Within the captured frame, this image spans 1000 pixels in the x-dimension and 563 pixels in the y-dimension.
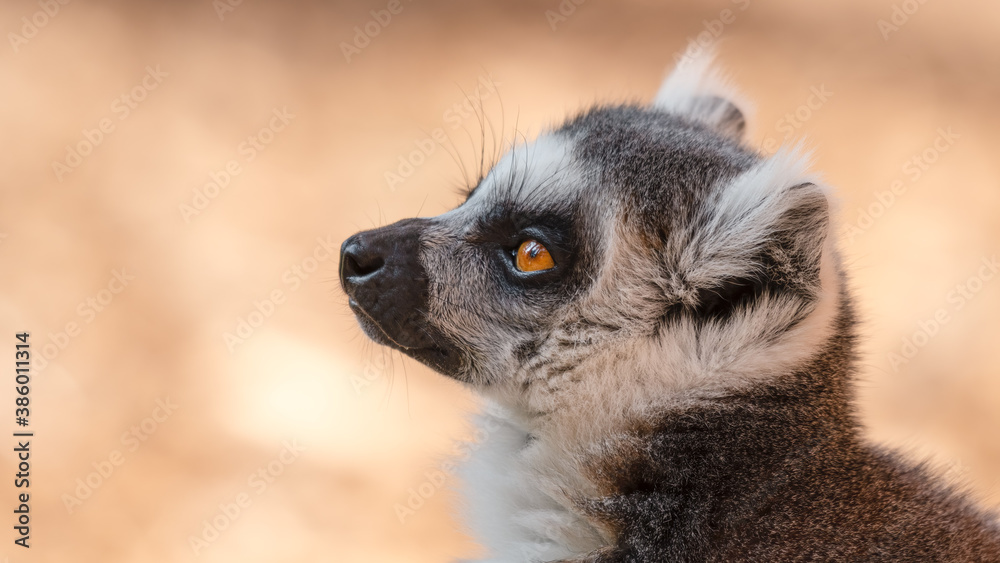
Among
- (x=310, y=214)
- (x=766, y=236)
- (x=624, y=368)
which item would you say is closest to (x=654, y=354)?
(x=624, y=368)

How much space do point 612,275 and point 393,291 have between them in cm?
59

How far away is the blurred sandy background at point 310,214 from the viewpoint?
14.6 feet

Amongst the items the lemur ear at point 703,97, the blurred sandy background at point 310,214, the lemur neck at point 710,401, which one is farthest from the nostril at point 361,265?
the blurred sandy background at point 310,214

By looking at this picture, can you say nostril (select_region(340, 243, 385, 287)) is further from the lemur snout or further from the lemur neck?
the lemur neck

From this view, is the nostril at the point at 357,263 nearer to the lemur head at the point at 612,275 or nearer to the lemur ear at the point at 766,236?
the lemur head at the point at 612,275

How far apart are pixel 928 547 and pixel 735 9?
517cm

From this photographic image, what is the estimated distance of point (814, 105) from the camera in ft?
19.6

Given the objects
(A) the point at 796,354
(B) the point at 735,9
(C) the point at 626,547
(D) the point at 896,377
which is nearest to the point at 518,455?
(C) the point at 626,547

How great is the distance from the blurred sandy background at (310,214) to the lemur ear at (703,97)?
1456mm

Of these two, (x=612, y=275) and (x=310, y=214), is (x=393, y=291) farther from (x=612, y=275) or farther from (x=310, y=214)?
(x=310, y=214)

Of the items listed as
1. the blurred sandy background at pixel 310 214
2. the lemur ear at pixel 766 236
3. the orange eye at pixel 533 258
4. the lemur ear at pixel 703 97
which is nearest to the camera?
the lemur ear at pixel 766 236

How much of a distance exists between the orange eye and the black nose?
38 cm

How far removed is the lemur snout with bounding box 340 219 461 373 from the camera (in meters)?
2.14

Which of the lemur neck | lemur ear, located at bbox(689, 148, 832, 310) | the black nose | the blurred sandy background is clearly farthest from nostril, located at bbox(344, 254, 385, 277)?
the blurred sandy background
